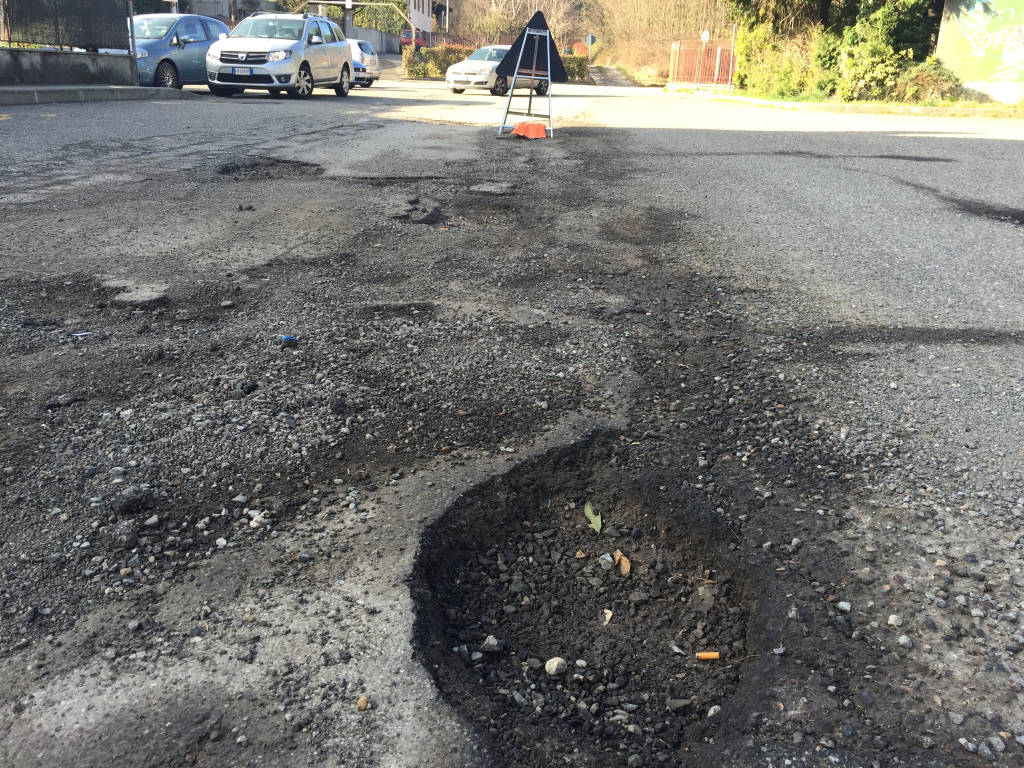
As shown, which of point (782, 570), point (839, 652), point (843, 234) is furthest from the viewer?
point (843, 234)

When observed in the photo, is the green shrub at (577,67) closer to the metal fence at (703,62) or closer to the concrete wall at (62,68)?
the metal fence at (703,62)

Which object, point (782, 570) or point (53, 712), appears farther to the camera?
point (782, 570)

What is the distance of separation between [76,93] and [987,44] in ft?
72.1

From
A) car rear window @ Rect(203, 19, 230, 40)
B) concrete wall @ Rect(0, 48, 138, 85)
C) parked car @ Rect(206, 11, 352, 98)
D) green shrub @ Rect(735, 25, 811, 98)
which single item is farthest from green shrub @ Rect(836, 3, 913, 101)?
concrete wall @ Rect(0, 48, 138, 85)

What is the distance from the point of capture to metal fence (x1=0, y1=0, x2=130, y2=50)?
15.3 metres

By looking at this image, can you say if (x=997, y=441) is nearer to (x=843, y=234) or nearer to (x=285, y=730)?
(x=285, y=730)

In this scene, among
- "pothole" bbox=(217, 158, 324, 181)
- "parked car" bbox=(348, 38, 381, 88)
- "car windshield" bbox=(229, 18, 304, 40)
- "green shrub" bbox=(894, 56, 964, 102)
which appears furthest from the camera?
"parked car" bbox=(348, 38, 381, 88)

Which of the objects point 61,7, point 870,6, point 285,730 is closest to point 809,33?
point 870,6

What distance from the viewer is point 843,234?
19.7ft

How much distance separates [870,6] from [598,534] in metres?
25.2

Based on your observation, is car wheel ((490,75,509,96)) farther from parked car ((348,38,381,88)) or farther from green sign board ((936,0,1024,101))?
green sign board ((936,0,1024,101))

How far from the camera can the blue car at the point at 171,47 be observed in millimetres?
17766

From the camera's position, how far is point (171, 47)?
18.2 meters

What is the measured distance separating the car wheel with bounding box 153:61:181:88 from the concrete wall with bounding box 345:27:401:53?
3819cm
